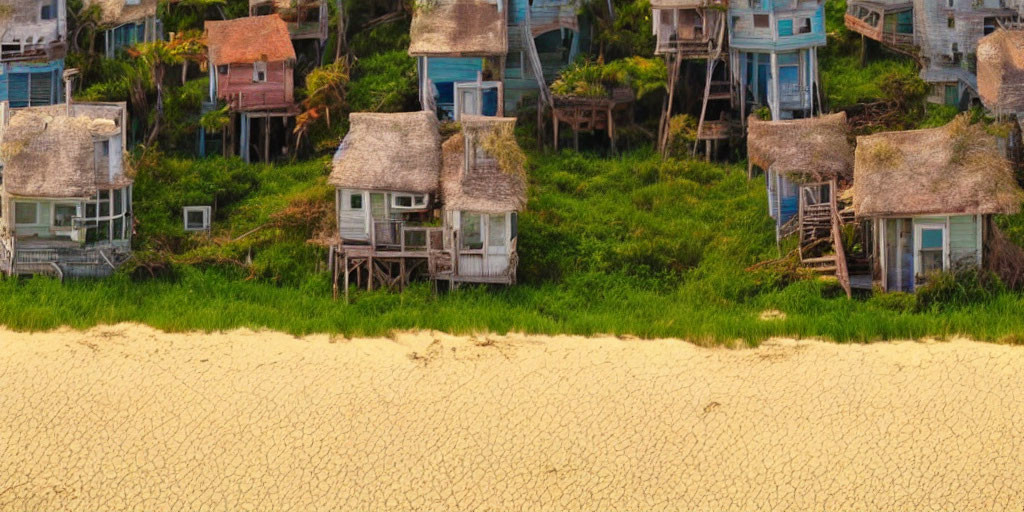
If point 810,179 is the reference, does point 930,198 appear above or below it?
below

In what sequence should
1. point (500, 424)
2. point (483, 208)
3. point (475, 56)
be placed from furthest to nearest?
1. point (475, 56)
2. point (483, 208)
3. point (500, 424)

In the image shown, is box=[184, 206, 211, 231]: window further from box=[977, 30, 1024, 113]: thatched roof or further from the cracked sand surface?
box=[977, 30, 1024, 113]: thatched roof

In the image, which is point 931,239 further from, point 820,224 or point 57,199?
point 57,199

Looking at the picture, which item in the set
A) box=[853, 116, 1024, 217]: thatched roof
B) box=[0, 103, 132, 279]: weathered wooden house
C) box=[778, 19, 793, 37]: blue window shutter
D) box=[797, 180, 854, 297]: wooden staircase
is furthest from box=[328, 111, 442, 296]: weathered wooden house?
box=[778, 19, 793, 37]: blue window shutter

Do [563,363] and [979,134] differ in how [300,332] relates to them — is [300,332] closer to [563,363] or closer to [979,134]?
[563,363]

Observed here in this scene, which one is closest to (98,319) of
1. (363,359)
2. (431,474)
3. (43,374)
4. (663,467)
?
(43,374)

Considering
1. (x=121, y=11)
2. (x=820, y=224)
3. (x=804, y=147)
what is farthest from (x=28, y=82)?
(x=820, y=224)

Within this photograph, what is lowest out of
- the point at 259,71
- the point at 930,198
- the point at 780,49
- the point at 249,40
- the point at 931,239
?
the point at 931,239
